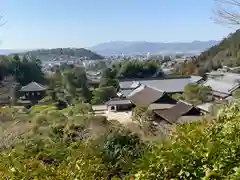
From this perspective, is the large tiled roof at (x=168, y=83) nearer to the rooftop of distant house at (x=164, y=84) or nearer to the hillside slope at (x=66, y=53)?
the rooftop of distant house at (x=164, y=84)

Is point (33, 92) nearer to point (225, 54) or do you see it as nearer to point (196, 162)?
point (225, 54)

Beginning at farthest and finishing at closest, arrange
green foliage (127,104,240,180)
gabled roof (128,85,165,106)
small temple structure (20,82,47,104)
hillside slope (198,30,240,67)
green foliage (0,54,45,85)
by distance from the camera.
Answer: hillside slope (198,30,240,67), green foliage (0,54,45,85), small temple structure (20,82,47,104), gabled roof (128,85,165,106), green foliage (127,104,240,180)

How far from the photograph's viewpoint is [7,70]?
97.9 feet

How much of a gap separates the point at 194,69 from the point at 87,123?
2495cm

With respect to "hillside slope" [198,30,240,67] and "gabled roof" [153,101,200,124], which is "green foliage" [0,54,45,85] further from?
"gabled roof" [153,101,200,124]

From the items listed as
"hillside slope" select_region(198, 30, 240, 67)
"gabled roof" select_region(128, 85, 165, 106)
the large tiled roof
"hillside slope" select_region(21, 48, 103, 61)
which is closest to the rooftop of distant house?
the large tiled roof

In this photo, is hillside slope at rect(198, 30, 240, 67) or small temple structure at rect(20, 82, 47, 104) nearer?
small temple structure at rect(20, 82, 47, 104)

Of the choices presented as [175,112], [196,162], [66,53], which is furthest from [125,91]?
[66,53]

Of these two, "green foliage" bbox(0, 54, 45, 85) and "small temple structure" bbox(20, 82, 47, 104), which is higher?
"green foliage" bbox(0, 54, 45, 85)

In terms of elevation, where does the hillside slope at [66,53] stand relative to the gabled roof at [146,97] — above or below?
below

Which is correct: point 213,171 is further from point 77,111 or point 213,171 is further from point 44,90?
point 44,90

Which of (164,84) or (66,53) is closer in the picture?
(164,84)

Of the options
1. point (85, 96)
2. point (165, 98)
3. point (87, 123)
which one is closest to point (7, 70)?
point (85, 96)

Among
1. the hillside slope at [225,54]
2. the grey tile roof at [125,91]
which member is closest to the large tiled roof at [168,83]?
the grey tile roof at [125,91]
